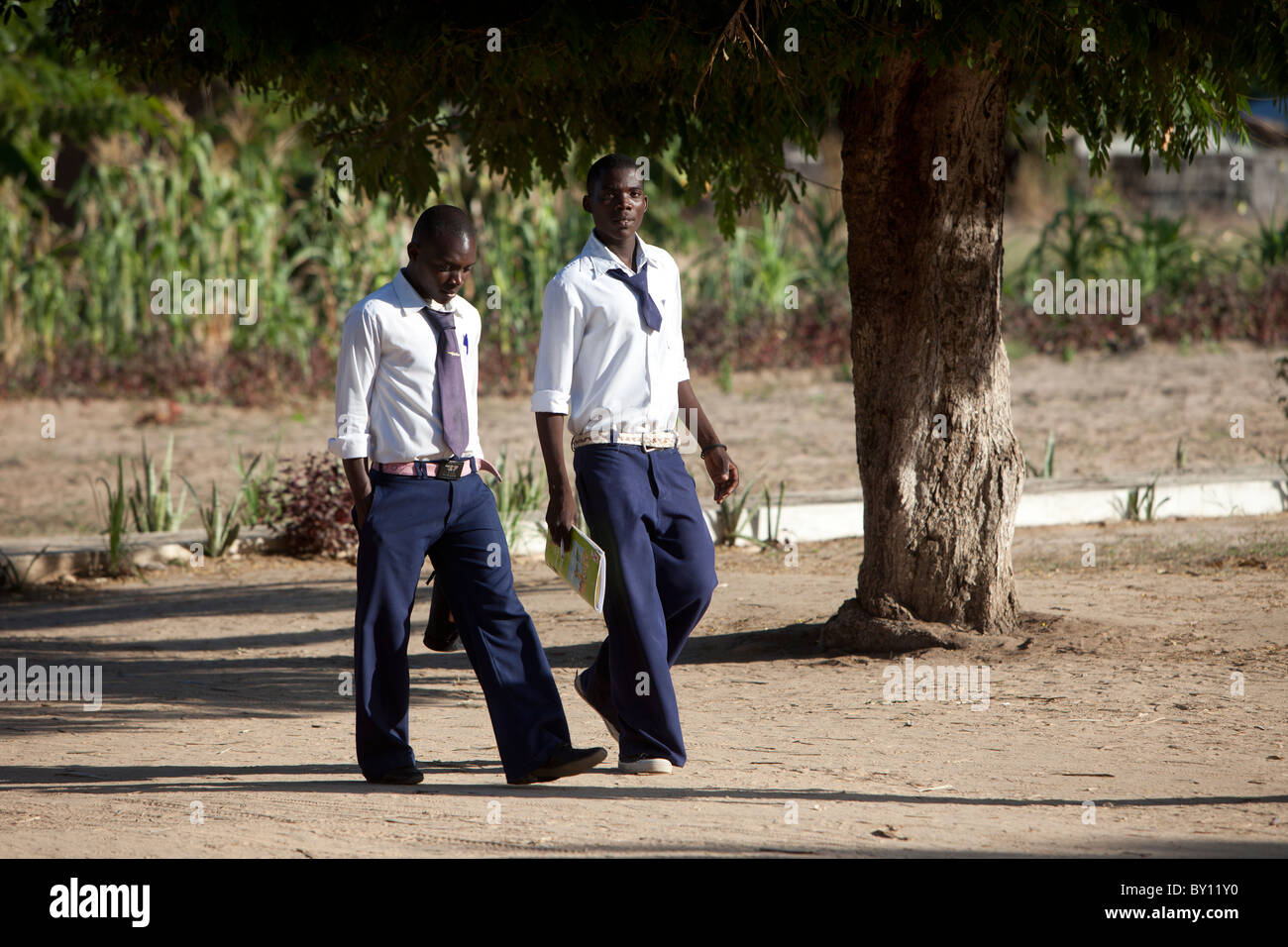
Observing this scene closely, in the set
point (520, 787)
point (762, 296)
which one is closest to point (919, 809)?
point (520, 787)

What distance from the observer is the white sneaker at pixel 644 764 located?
16.4ft

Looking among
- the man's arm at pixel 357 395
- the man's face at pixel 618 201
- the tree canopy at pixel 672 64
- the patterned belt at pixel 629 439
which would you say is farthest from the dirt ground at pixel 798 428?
the man's arm at pixel 357 395

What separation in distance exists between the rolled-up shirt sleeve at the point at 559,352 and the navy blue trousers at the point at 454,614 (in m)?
0.33

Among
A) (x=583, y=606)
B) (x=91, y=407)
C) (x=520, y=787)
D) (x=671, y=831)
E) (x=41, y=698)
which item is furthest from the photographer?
(x=91, y=407)

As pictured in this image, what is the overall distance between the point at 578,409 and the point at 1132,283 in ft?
48.3

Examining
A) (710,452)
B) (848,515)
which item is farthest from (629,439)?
(848,515)

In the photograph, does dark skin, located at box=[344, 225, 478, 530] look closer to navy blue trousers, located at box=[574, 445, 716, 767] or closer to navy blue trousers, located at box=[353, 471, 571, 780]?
navy blue trousers, located at box=[353, 471, 571, 780]

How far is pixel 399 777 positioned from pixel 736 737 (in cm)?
136

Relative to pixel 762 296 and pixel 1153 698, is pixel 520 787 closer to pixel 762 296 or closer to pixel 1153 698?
pixel 1153 698

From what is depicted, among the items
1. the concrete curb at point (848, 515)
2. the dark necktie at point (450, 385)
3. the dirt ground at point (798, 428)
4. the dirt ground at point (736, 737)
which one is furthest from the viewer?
the dirt ground at point (798, 428)

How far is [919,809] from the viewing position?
15.0 feet

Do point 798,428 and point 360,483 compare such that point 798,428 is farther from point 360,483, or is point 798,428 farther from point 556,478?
point 360,483

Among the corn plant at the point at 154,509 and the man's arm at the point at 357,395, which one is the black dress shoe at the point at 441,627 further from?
the corn plant at the point at 154,509

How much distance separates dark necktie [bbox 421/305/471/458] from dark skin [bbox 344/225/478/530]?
7cm
